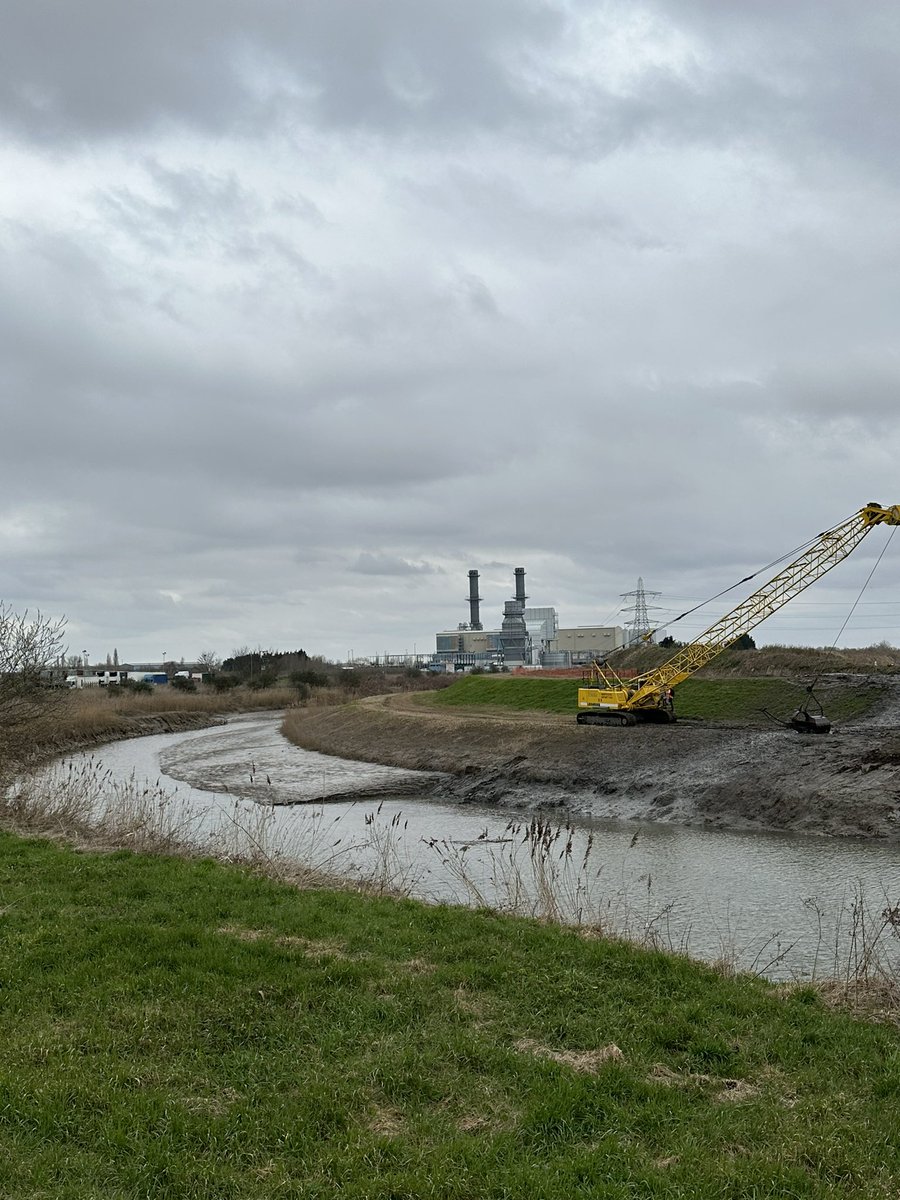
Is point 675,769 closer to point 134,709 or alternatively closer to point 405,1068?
point 405,1068

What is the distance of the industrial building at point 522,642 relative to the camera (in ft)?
436

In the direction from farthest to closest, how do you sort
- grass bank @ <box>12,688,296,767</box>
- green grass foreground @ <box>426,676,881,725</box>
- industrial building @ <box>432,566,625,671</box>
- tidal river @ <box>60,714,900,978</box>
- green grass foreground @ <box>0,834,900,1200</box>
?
industrial building @ <box>432,566,625,671</box> < grass bank @ <box>12,688,296,767</box> < green grass foreground @ <box>426,676,881,725</box> < tidal river @ <box>60,714,900,978</box> < green grass foreground @ <box>0,834,900,1200</box>

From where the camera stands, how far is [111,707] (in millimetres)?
75250

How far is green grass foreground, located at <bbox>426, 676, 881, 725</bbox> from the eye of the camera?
141 feet

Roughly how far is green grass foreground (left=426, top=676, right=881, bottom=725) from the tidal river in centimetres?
1685

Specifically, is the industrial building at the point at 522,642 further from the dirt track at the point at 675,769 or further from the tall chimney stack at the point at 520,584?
the dirt track at the point at 675,769

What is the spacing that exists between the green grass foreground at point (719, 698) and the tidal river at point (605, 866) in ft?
55.3

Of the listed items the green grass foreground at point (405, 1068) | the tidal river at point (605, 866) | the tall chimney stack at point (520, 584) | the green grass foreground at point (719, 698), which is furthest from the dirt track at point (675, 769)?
the tall chimney stack at point (520, 584)

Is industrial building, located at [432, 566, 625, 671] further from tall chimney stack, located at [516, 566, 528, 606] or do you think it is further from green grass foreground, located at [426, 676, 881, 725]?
green grass foreground, located at [426, 676, 881, 725]

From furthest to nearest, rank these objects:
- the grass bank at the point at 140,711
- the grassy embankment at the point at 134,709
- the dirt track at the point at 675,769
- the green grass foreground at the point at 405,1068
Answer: the grass bank at the point at 140,711 < the grassy embankment at the point at 134,709 < the dirt track at the point at 675,769 < the green grass foreground at the point at 405,1068

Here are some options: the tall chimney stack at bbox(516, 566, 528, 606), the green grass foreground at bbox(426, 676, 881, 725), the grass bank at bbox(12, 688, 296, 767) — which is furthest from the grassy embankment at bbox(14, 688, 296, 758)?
the tall chimney stack at bbox(516, 566, 528, 606)

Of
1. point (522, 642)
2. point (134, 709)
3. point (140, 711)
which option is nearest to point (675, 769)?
point (140, 711)

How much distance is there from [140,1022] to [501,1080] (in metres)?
3.08

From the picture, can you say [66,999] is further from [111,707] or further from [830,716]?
[111,707]
